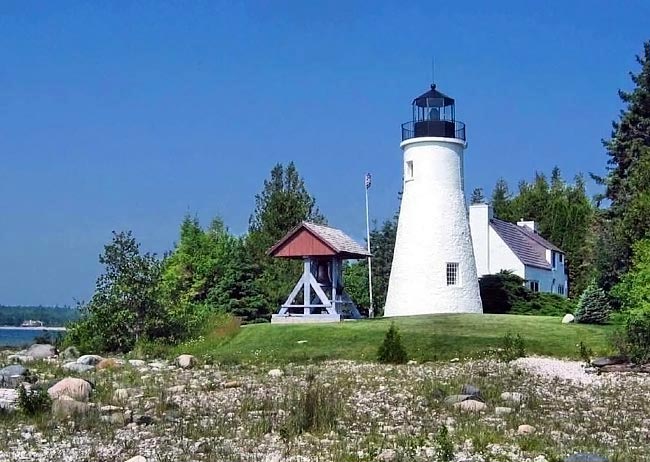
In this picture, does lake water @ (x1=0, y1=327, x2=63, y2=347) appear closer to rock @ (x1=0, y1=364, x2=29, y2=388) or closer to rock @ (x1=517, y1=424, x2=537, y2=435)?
rock @ (x1=0, y1=364, x2=29, y2=388)

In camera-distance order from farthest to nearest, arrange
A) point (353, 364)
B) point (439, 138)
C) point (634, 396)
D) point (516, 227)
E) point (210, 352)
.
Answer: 1. point (516, 227)
2. point (439, 138)
3. point (210, 352)
4. point (353, 364)
5. point (634, 396)

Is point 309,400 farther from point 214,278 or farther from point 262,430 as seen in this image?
point 214,278

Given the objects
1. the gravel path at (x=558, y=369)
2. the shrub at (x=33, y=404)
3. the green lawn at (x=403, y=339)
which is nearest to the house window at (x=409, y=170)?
the green lawn at (x=403, y=339)

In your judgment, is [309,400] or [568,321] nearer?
[309,400]

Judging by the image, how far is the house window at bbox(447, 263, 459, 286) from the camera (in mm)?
39281

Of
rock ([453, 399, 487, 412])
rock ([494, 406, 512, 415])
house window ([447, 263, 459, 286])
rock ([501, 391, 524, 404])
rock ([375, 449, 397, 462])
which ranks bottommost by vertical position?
rock ([375, 449, 397, 462])

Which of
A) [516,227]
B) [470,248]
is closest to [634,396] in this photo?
[470,248]

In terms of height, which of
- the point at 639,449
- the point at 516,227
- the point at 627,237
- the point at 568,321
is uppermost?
the point at 516,227

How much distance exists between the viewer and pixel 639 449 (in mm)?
12500

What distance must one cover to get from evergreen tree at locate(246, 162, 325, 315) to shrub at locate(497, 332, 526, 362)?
1805 cm

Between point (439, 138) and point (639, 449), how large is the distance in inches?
1097

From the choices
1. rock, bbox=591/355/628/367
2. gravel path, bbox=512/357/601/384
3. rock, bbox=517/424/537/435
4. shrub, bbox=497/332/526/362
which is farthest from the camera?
shrub, bbox=497/332/526/362

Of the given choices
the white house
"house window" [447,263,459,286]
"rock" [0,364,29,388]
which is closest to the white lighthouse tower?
"house window" [447,263,459,286]

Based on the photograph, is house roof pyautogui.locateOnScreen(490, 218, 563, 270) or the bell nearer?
the bell
